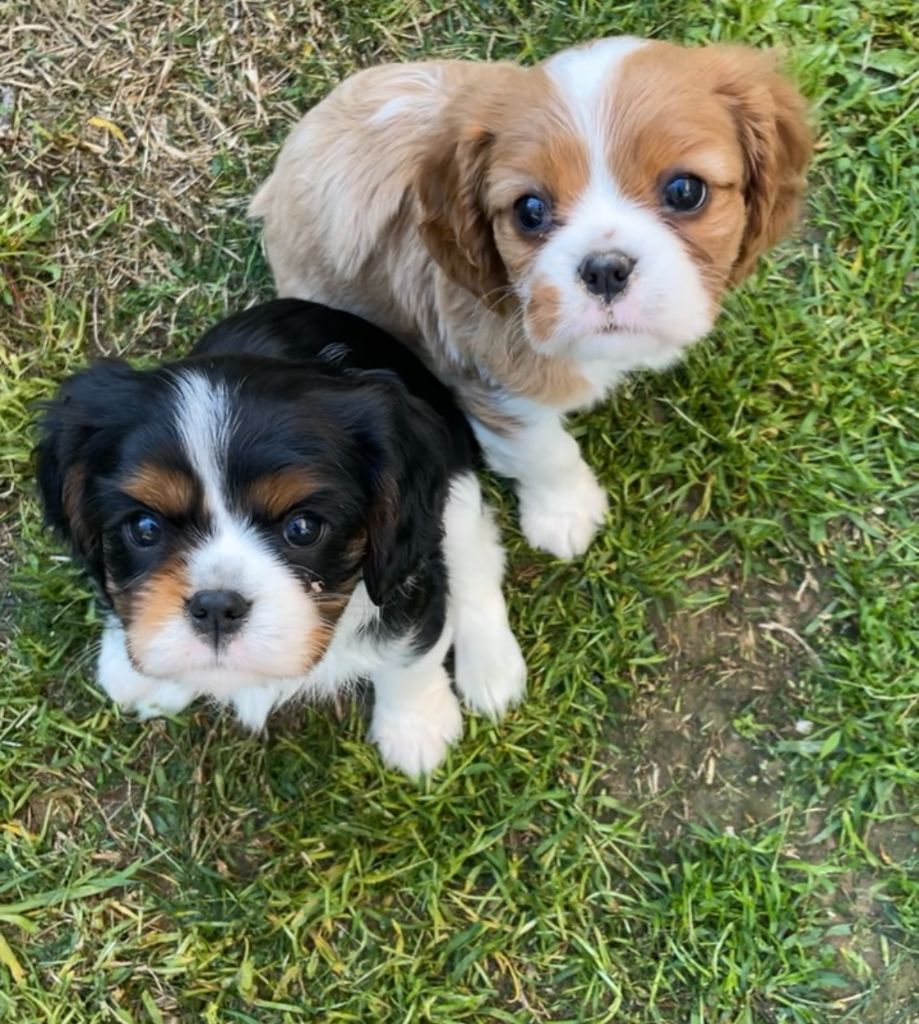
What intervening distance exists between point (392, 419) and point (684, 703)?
1.70 meters

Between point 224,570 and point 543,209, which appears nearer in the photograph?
point 224,570

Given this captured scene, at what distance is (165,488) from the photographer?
7.91ft

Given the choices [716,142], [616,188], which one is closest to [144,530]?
[616,188]

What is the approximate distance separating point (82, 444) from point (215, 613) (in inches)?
20.6

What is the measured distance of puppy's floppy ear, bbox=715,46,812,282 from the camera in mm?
2793

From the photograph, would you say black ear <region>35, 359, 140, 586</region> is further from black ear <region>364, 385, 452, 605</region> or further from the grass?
the grass

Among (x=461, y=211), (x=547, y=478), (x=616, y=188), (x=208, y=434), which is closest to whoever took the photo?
(x=208, y=434)

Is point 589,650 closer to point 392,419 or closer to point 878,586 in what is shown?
point 878,586

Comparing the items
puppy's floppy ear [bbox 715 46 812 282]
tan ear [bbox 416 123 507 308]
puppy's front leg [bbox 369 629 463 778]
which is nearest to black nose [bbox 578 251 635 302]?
tan ear [bbox 416 123 507 308]

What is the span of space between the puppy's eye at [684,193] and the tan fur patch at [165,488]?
1.22 metres

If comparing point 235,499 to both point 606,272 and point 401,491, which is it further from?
point 606,272

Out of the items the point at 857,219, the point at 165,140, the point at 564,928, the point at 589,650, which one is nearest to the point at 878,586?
the point at 589,650

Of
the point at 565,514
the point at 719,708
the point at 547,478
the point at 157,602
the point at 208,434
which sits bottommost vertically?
the point at 719,708

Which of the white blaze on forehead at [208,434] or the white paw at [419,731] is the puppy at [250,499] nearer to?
the white blaze on forehead at [208,434]
